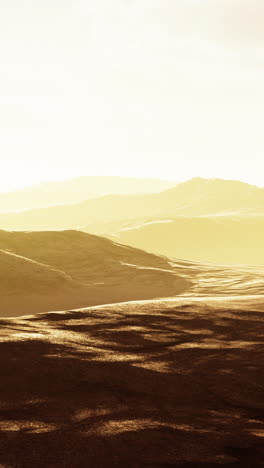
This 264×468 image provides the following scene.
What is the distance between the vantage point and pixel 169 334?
605 centimetres

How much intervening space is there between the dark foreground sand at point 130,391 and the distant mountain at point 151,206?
68.7 m

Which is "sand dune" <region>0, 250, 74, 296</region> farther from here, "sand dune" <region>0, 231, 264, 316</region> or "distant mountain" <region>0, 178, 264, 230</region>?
"distant mountain" <region>0, 178, 264, 230</region>

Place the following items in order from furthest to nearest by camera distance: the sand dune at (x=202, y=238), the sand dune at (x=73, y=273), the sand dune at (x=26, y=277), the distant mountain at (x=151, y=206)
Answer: the distant mountain at (x=151, y=206)
the sand dune at (x=202, y=238)
the sand dune at (x=26, y=277)
the sand dune at (x=73, y=273)

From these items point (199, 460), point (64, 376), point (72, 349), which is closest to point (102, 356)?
point (72, 349)

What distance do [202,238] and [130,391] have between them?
148 ft

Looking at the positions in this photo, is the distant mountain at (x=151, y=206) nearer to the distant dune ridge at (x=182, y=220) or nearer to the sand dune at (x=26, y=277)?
the distant dune ridge at (x=182, y=220)

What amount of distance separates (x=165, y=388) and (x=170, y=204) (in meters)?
85.1

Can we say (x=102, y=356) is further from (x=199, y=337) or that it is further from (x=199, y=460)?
(x=199, y=460)

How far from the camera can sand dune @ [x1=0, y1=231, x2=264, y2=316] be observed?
575 inches

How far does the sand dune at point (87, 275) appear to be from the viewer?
575 inches

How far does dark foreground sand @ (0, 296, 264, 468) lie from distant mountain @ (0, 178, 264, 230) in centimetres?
6871

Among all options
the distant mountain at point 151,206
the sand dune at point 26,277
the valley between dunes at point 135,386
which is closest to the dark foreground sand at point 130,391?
the valley between dunes at point 135,386

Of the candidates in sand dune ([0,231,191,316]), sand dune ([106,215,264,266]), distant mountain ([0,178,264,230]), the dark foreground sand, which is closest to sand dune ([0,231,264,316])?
sand dune ([0,231,191,316])

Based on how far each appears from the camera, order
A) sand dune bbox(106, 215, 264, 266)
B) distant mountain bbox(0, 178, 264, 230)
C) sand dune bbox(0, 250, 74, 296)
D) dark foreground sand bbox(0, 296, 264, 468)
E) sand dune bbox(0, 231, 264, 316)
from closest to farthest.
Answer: dark foreground sand bbox(0, 296, 264, 468)
sand dune bbox(0, 231, 264, 316)
sand dune bbox(0, 250, 74, 296)
sand dune bbox(106, 215, 264, 266)
distant mountain bbox(0, 178, 264, 230)
